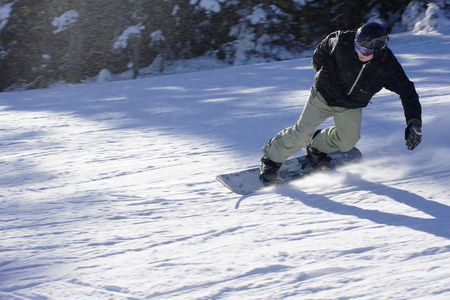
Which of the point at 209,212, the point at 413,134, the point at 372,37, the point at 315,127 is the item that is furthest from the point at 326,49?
the point at 209,212

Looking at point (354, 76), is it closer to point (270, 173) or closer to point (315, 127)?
point (315, 127)

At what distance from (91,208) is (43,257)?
0.69 meters

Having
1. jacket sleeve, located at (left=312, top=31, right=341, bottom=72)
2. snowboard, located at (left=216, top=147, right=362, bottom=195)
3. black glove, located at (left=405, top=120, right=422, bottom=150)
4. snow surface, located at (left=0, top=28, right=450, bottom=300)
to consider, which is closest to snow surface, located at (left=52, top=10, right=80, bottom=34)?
snow surface, located at (left=0, top=28, right=450, bottom=300)

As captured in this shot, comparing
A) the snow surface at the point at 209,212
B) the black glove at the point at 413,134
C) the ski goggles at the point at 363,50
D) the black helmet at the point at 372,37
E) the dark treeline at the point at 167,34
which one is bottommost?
the snow surface at the point at 209,212

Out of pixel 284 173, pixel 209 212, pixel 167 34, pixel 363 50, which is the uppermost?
pixel 167 34

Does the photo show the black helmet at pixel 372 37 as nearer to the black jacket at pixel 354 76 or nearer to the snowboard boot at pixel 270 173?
the black jacket at pixel 354 76

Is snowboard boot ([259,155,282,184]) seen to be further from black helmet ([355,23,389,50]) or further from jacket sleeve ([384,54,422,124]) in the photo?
black helmet ([355,23,389,50])

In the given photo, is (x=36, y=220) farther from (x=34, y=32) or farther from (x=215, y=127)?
(x=34, y=32)

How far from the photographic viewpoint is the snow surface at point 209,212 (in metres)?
2.30

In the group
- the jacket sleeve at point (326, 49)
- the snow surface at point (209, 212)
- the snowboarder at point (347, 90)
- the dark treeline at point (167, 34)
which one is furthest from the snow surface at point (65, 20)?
the jacket sleeve at point (326, 49)

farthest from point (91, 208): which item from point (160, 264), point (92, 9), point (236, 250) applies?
point (92, 9)

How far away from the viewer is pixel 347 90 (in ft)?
10.3

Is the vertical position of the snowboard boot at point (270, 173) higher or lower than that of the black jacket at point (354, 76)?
lower

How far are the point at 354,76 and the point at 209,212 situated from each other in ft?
4.45
